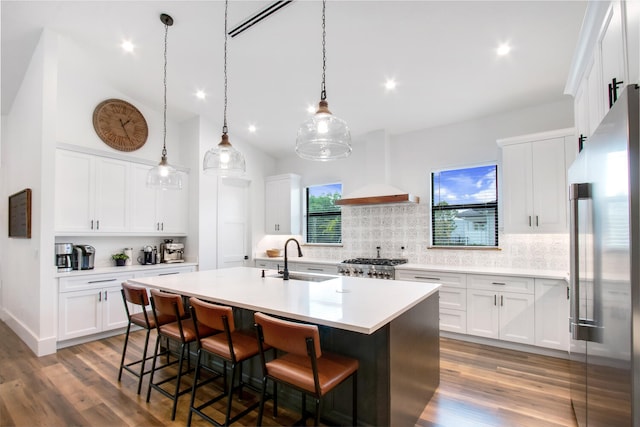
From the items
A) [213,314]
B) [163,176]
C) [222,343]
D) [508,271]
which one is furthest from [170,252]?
[508,271]

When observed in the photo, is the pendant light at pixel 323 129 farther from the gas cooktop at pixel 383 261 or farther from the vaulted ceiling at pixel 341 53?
the gas cooktop at pixel 383 261

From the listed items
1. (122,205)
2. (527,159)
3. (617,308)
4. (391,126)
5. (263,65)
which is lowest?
(617,308)

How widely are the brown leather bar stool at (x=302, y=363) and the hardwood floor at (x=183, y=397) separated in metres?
0.69

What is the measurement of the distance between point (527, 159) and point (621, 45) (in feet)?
7.79

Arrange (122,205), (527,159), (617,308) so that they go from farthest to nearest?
(122,205) → (527,159) → (617,308)

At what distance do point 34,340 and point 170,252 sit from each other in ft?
6.13

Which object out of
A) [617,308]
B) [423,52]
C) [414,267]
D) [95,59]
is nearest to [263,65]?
[423,52]

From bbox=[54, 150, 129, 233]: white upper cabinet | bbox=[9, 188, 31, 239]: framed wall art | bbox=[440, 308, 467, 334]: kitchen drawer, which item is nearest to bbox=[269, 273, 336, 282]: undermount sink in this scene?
bbox=[440, 308, 467, 334]: kitchen drawer

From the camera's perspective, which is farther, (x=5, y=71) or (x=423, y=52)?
(x=5, y=71)

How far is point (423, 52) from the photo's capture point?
3078 mm

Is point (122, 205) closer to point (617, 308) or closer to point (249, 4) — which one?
point (249, 4)

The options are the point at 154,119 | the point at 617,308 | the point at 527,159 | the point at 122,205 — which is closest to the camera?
the point at 617,308

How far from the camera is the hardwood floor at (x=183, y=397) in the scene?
7.25 feet

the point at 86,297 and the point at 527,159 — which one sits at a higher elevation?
the point at 527,159
